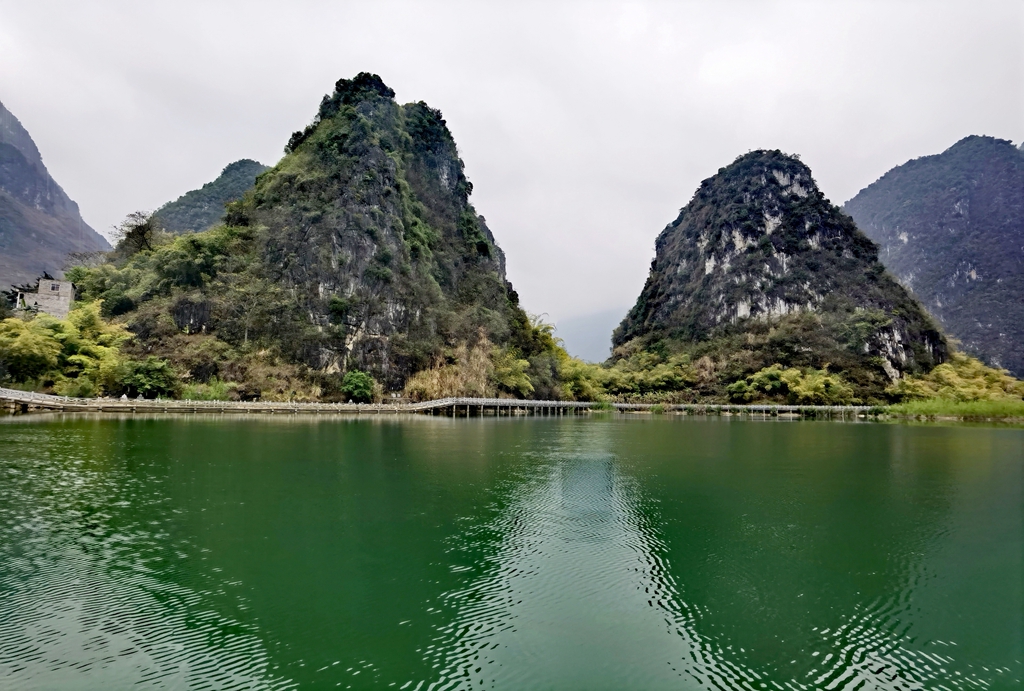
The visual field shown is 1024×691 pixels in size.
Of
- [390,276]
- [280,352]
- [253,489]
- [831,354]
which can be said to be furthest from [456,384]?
[831,354]

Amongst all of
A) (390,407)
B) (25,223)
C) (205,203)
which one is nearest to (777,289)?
(390,407)

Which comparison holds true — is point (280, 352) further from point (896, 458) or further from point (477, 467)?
point (896, 458)

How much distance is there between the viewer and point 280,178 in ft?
228

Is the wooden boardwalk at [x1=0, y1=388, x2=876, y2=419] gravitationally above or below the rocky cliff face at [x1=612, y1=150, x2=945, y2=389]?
below

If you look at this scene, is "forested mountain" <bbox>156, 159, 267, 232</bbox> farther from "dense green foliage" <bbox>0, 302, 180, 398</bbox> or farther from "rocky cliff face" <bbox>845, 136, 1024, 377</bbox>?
"rocky cliff face" <bbox>845, 136, 1024, 377</bbox>

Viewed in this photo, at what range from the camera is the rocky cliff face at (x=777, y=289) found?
93062mm

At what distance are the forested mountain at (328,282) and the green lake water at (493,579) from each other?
38218mm

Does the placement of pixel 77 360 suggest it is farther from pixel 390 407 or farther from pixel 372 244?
pixel 372 244

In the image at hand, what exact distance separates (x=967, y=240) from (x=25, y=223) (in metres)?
263

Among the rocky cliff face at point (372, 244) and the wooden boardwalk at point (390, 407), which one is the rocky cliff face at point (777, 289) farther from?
the rocky cliff face at point (372, 244)

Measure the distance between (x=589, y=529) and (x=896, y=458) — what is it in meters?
21.7

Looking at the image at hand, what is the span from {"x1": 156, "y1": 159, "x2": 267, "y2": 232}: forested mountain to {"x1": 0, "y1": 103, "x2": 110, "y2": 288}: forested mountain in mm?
40378

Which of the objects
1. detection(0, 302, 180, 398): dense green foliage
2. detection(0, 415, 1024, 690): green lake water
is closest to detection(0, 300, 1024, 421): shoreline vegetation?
detection(0, 302, 180, 398): dense green foliage

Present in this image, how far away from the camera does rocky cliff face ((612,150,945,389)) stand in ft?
305
